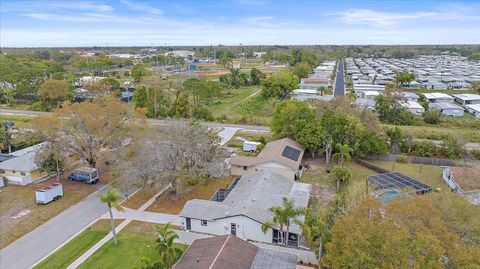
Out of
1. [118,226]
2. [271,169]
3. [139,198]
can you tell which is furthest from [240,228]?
[271,169]

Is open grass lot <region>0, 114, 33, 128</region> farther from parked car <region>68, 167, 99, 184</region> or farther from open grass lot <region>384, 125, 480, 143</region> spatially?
open grass lot <region>384, 125, 480, 143</region>

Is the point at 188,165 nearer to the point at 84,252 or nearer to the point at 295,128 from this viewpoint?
the point at 84,252

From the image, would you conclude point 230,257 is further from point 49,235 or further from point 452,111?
point 452,111

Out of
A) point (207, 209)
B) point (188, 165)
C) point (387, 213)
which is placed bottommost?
point (207, 209)

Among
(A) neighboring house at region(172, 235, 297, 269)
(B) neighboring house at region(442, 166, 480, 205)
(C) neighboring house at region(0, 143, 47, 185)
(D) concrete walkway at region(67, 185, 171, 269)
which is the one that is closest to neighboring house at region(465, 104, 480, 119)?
(B) neighboring house at region(442, 166, 480, 205)

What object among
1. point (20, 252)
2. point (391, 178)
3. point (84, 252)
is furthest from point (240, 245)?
point (391, 178)

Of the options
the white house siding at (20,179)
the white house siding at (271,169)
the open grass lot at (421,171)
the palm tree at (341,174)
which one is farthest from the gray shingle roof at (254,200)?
the white house siding at (20,179)

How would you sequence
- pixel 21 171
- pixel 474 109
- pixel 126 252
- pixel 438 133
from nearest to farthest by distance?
1. pixel 126 252
2. pixel 21 171
3. pixel 438 133
4. pixel 474 109
